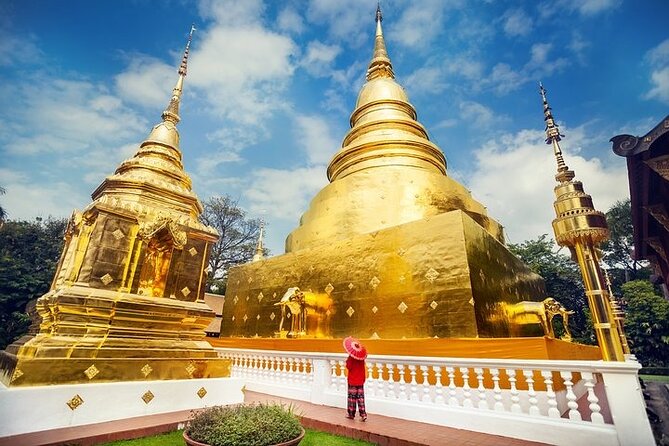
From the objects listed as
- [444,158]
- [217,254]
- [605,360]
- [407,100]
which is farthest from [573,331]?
[217,254]

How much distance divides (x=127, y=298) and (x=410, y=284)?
5.50 m

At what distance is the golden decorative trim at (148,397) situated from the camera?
4480 mm

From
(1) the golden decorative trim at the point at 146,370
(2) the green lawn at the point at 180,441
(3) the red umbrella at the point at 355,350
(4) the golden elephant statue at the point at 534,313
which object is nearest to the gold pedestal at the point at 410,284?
(4) the golden elephant statue at the point at 534,313

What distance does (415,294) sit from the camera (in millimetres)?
7566

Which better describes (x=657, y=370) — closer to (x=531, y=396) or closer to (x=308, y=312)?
(x=308, y=312)

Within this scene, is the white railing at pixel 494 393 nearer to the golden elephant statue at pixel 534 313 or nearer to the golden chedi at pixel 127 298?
the golden elephant statue at pixel 534 313

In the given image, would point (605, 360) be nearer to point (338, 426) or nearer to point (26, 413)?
point (338, 426)

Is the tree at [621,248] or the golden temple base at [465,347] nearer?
Answer: the golden temple base at [465,347]

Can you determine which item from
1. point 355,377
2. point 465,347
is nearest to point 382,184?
point 465,347

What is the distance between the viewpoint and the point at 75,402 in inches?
156

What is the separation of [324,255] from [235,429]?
707cm

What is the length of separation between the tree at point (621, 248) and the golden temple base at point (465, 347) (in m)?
30.4

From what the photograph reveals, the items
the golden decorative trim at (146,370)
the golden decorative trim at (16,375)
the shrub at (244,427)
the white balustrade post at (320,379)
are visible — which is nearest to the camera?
the shrub at (244,427)

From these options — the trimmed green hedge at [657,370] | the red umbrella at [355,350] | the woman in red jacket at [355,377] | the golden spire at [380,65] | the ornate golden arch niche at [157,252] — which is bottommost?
the trimmed green hedge at [657,370]
